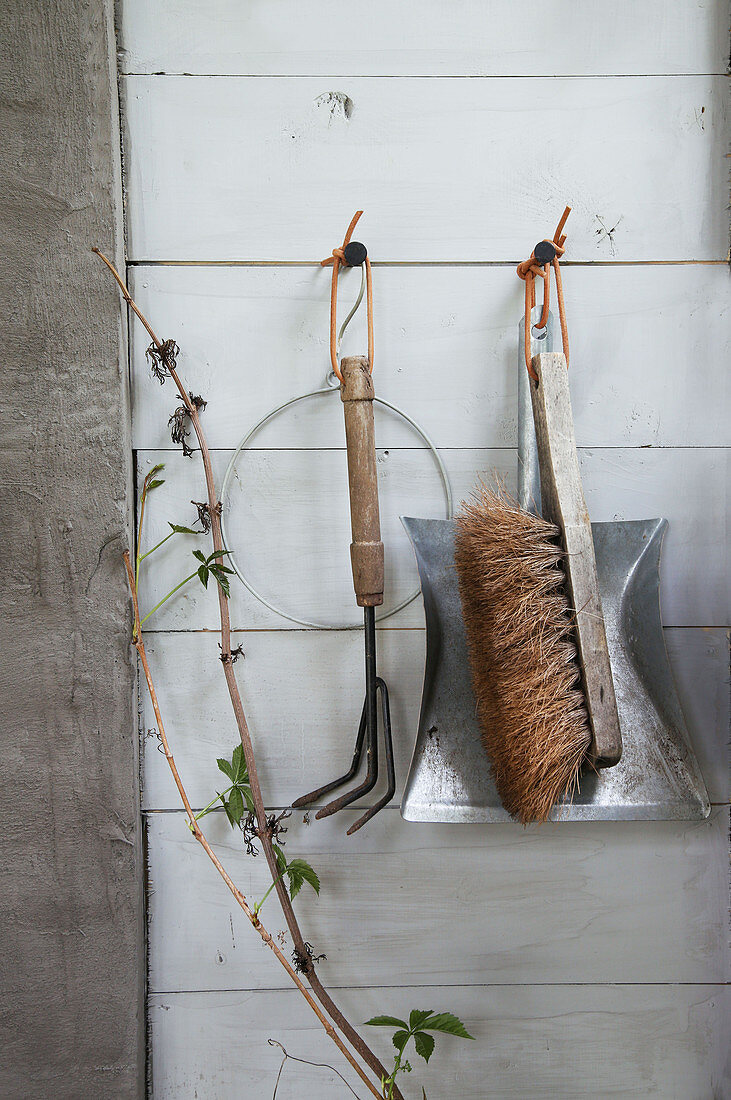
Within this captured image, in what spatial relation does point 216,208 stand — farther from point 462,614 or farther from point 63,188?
point 462,614

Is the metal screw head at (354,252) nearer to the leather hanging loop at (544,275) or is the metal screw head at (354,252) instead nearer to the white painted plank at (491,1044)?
the leather hanging loop at (544,275)

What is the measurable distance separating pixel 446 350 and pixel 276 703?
1.41 feet

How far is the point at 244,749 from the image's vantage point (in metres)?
0.74

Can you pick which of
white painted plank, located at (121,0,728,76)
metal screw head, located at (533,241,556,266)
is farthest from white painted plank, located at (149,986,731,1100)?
white painted plank, located at (121,0,728,76)

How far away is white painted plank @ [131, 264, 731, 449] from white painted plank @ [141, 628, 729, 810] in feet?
0.73

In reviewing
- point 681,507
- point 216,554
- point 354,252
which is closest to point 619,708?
point 681,507

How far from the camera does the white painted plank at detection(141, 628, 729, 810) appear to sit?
30.8 inches

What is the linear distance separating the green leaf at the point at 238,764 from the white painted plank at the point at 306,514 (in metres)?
0.13

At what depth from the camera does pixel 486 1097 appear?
0.80m

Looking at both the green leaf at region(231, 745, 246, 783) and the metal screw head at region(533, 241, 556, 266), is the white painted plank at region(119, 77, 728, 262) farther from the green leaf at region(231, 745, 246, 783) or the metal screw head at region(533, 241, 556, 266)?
the green leaf at region(231, 745, 246, 783)

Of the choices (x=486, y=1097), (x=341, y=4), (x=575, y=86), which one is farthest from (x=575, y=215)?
(x=486, y=1097)

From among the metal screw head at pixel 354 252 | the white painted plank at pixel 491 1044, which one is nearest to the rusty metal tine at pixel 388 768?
the white painted plank at pixel 491 1044

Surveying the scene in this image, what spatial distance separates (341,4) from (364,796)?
0.84 m

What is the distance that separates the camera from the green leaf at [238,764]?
74 cm
